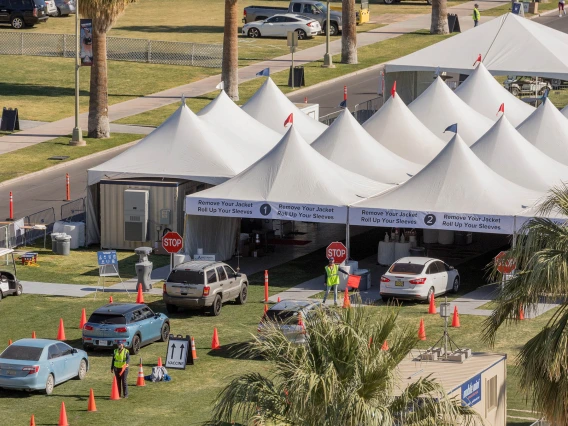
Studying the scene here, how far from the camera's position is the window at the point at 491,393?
882 inches

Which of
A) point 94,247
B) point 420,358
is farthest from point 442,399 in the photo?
point 94,247

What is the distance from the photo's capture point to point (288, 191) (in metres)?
40.1

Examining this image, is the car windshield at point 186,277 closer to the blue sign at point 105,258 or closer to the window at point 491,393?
the blue sign at point 105,258

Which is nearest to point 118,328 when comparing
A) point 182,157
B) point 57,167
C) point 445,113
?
point 182,157

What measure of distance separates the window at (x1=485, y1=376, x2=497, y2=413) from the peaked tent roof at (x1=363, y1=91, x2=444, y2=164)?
2521 centimetres

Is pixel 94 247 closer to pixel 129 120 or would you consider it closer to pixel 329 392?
pixel 129 120

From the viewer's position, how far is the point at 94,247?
4397 centimetres

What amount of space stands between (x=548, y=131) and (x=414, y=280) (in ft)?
45.1

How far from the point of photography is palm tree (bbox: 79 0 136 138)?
56125 millimetres

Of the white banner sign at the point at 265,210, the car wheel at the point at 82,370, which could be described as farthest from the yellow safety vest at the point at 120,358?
the white banner sign at the point at 265,210

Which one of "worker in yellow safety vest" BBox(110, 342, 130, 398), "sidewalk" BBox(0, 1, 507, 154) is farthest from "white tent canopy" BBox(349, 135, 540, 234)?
"sidewalk" BBox(0, 1, 507, 154)

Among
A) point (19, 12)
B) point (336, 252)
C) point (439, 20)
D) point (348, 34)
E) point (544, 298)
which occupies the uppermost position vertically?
point (439, 20)

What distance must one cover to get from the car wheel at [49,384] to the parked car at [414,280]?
11.4m

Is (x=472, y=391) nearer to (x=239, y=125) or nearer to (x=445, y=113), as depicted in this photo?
(x=239, y=125)
